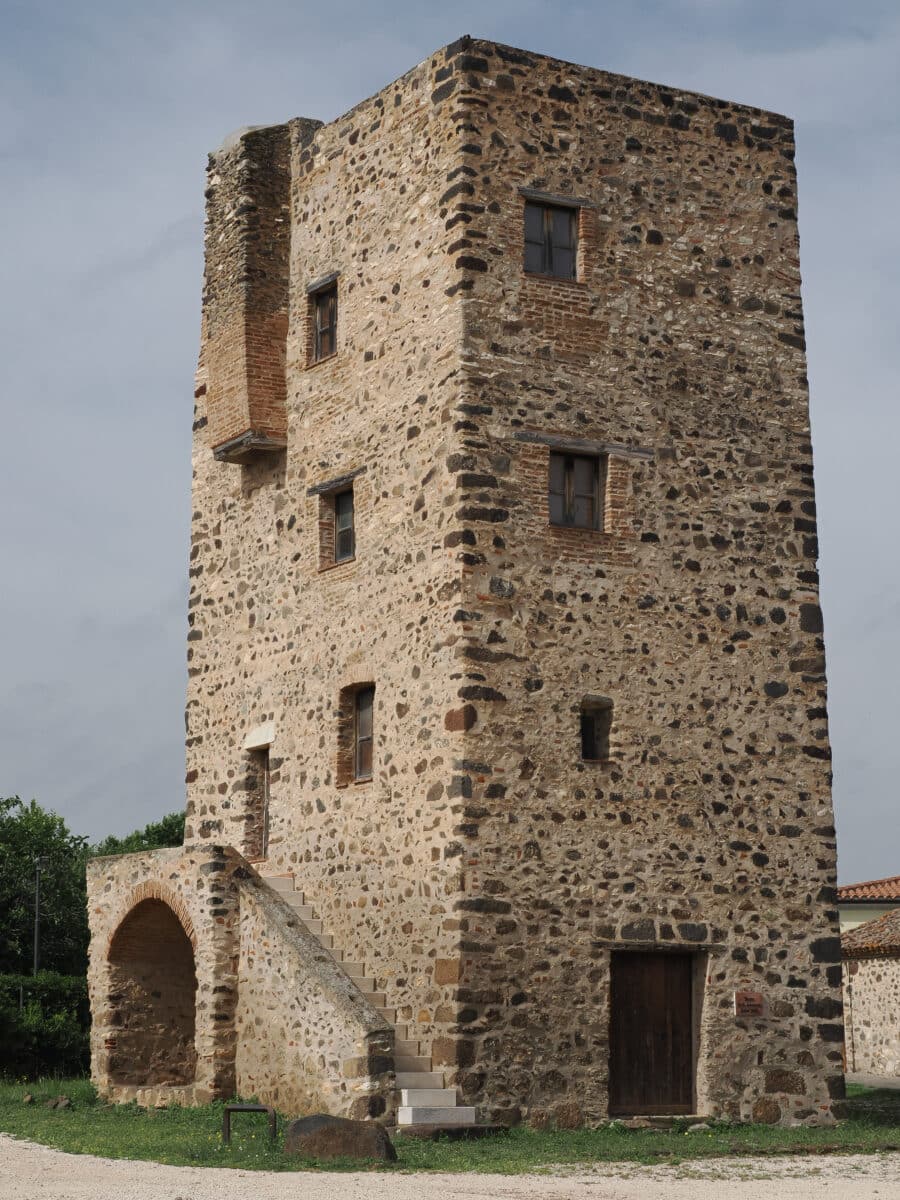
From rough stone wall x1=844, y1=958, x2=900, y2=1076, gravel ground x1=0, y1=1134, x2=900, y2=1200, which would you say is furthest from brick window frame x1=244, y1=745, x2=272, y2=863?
rough stone wall x1=844, y1=958, x2=900, y2=1076

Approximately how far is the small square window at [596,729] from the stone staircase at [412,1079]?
132 inches

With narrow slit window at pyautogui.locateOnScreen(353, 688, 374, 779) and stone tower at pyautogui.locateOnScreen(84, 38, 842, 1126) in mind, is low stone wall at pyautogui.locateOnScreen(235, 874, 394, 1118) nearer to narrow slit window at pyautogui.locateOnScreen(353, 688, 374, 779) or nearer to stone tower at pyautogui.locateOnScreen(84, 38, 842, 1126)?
stone tower at pyautogui.locateOnScreen(84, 38, 842, 1126)

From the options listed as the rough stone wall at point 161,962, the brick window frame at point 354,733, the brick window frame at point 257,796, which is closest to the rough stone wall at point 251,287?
the brick window frame at point 354,733

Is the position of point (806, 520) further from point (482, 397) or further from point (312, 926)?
point (312, 926)

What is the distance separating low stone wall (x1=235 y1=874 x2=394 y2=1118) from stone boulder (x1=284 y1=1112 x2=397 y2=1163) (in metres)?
1.60

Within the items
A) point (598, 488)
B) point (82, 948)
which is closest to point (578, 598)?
point (598, 488)

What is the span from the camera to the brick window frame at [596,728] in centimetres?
1920

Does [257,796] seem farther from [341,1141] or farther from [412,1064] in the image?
[341,1141]

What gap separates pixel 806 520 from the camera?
818 inches

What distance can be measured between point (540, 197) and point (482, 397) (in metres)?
2.48

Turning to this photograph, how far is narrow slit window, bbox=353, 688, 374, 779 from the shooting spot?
20281 mm

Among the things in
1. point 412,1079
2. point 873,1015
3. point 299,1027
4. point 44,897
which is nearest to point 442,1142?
point 412,1079

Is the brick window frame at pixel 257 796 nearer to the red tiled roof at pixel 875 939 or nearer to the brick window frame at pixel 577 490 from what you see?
the brick window frame at pixel 577 490

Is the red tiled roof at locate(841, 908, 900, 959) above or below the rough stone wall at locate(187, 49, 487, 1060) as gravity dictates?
below
